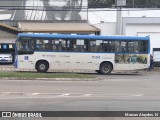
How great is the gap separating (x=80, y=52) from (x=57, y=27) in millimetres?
16856

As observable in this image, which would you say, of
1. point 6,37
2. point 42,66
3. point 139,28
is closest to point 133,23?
point 139,28

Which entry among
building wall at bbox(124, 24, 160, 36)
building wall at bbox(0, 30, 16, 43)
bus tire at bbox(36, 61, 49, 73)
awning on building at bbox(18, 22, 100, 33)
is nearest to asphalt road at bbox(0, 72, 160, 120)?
bus tire at bbox(36, 61, 49, 73)

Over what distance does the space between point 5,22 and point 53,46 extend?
22218 millimetres

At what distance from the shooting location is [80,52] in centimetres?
3166

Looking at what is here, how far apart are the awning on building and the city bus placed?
44.3 feet

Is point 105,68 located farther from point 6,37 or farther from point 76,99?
point 6,37

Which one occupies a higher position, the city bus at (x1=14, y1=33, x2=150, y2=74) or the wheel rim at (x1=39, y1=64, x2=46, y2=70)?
the city bus at (x1=14, y1=33, x2=150, y2=74)

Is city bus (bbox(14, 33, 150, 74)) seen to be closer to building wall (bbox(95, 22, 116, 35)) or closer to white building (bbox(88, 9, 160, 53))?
white building (bbox(88, 9, 160, 53))

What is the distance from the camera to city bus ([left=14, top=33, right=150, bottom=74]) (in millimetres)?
31047

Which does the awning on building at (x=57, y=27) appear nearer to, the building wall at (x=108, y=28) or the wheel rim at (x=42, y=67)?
the building wall at (x=108, y=28)

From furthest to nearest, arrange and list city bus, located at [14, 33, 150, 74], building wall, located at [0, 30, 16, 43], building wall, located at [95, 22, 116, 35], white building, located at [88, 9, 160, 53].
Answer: building wall, located at [0, 30, 16, 43] < building wall, located at [95, 22, 116, 35] < white building, located at [88, 9, 160, 53] < city bus, located at [14, 33, 150, 74]

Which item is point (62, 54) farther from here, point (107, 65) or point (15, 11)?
point (15, 11)

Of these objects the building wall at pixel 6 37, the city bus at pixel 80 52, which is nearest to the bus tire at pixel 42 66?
the city bus at pixel 80 52

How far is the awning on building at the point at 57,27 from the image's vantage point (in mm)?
45594
